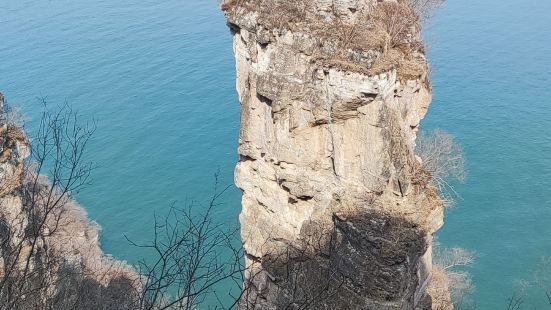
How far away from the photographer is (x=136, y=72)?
39.0 m

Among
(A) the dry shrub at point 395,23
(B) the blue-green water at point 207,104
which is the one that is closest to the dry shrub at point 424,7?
(A) the dry shrub at point 395,23

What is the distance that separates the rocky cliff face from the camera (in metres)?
10.7

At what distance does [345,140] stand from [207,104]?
24694mm

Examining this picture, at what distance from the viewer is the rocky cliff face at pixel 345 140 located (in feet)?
35.1

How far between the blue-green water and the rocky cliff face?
13553 millimetres

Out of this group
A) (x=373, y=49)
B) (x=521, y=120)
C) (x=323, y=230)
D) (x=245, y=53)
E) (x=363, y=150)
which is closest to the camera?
(x=373, y=49)

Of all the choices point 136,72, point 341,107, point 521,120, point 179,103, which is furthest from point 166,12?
point 341,107

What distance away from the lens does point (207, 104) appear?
35.1m

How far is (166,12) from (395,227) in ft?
137

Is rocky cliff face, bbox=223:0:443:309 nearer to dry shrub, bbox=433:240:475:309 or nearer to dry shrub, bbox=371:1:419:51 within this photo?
dry shrub, bbox=371:1:419:51

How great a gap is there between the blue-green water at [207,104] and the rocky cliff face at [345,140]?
13.6 meters

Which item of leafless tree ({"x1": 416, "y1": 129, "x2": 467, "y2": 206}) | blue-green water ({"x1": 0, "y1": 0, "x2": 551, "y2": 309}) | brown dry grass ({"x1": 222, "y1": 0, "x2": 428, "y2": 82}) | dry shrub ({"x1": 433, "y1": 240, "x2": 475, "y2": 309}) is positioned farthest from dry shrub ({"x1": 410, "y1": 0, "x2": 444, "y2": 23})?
blue-green water ({"x1": 0, "y1": 0, "x2": 551, "y2": 309})

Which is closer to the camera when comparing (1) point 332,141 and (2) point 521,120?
(1) point 332,141

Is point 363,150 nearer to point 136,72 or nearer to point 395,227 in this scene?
point 395,227
